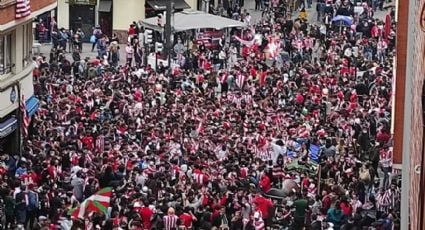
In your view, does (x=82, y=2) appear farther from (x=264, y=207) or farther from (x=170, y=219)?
(x=170, y=219)

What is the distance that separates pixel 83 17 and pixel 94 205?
116 ft

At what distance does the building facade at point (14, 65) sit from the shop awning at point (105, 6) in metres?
21.0

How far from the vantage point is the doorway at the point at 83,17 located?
195 feet

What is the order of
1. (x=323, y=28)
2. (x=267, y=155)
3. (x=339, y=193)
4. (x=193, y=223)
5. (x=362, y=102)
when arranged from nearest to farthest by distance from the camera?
1. (x=193, y=223)
2. (x=339, y=193)
3. (x=267, y=155)
4. (x=362, y=102)
5. (x=323, y=28)

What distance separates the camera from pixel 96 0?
59219 mm

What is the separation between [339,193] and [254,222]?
2462mm

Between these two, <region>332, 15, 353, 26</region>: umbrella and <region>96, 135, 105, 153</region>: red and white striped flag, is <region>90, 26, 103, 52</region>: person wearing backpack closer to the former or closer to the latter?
<region>332, 15, 353, 26</region>: umbrella

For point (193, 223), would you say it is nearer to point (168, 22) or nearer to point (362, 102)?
point (362, 102)

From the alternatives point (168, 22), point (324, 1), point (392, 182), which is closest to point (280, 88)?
point (168, 22)

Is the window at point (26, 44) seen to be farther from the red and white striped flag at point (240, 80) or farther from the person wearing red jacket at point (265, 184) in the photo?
the person wearing red jacket at point (265, 184)

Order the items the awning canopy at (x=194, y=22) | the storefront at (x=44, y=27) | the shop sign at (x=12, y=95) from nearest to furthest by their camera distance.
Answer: the shop sign at (x=12, y=95) → the awning canopy at (x=194, y=22) → the storefront at (x=44, y=27)

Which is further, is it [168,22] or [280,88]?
[168,22]

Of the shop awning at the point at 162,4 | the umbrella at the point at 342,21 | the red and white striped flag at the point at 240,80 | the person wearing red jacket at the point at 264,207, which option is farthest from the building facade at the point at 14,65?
the umbrella at the point at 342,21

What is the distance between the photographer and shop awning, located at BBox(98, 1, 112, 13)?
59156mm
